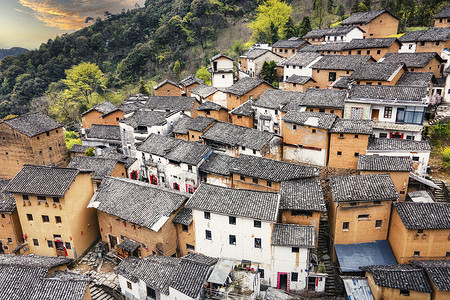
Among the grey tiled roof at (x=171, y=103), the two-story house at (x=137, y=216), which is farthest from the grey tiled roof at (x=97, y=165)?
the grey tiled roof at (x=171, y=103)

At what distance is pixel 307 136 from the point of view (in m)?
27.3

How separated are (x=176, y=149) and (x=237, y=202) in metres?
11.4

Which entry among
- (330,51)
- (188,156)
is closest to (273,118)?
(188,156)

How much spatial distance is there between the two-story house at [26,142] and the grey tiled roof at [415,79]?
38.2m

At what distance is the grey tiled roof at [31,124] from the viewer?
3407 cm

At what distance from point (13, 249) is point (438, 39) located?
161 ft

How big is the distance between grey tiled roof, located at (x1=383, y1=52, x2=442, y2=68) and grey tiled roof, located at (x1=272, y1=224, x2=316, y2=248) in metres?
23.9

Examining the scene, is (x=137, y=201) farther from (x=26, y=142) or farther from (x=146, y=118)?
(x=26, y=142)

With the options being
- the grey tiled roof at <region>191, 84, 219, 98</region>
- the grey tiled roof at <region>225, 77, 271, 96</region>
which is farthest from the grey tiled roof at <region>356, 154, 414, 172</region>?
the grey tiled roof at <region>191, 84, 219, 98</region>

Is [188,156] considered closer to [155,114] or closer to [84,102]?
[155,114]

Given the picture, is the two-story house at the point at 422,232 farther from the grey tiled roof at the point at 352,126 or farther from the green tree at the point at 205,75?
the green tree at the point at 205,75

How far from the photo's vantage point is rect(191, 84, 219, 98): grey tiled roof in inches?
1603

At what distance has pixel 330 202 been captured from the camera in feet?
74.4

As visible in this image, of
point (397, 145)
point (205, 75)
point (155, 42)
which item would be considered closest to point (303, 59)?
point (205, 75)
